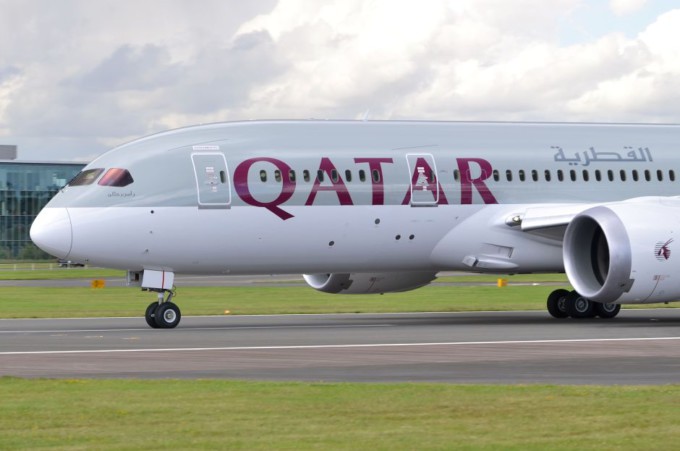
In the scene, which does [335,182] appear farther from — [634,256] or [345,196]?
[634,256]

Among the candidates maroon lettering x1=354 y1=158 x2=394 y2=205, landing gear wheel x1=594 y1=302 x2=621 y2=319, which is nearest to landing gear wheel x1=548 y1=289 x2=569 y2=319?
landing gear wheel x1=594 y1=302 x2=621 y2=319

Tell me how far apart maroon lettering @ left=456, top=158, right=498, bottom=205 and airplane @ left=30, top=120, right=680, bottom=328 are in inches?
1.1

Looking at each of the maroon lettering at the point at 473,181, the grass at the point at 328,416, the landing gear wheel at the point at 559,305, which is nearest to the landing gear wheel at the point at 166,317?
the maroon lettering at the point at 473,181

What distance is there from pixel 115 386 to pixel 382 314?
19.1 metres

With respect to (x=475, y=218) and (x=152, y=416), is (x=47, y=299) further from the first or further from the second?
(x=152, y=416)

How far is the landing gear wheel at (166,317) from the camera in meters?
27.8

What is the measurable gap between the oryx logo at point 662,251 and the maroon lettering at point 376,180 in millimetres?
6061

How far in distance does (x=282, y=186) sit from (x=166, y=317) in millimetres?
3742

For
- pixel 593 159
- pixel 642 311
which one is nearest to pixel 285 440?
pixel 593 159

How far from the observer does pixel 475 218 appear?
3012 centimetres

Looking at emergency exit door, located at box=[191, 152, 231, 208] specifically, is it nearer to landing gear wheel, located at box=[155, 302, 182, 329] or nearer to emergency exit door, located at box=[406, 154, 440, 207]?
landing gear wheel, located at box=[155, 302, 182, 329]

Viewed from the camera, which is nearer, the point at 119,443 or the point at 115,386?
the point at 119,443

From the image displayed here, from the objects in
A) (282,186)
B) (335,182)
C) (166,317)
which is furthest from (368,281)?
(166,317)

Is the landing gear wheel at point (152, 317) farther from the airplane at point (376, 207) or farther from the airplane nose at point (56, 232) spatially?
the airplane nose at point (56, 232)
